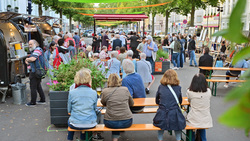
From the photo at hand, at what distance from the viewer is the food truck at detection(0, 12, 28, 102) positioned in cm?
914

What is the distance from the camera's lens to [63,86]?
6.49 meters

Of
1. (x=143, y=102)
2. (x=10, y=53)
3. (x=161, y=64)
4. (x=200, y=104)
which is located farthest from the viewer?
(x=161, y=64)

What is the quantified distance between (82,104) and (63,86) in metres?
1.75

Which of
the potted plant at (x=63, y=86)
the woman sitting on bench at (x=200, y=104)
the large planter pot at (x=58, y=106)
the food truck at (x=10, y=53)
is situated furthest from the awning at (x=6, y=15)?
the woman sitting on bench at (x=200, y=104)

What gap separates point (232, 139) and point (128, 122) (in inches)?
89.3

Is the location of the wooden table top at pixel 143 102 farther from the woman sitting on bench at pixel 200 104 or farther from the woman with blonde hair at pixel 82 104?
the woman with blonde hair at pixel 82 104

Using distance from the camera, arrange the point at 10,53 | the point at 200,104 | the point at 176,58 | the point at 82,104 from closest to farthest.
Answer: the point at 82,104
the point at 200,104
the point at 10,53
the point at 176,58

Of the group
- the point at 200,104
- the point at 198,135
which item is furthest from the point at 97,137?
the point at 200,104

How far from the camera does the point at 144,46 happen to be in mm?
12539

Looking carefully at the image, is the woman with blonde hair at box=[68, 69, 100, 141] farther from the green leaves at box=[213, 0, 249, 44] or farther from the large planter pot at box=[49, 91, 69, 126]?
the green leaves at box=[213, 0, 249, 44]

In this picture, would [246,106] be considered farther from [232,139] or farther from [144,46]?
[144,46]

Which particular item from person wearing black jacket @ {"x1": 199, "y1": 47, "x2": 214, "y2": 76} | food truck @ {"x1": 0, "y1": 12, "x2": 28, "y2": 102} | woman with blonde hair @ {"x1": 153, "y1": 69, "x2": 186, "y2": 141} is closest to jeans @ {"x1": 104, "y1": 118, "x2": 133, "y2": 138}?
woman with blonde hair @ {"x1": 153, "y1": 69, "x2": 186, "y2": 141}

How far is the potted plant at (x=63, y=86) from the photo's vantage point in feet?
20.6

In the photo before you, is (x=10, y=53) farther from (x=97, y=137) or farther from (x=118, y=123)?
(x=118, y=123)
